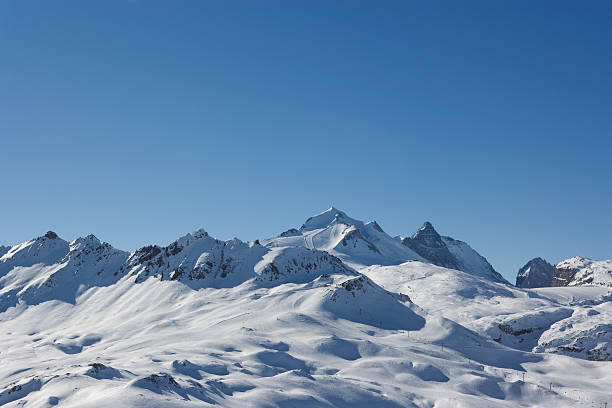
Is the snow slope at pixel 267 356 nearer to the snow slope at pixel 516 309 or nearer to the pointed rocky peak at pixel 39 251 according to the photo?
the snow slope at pixel 516 309

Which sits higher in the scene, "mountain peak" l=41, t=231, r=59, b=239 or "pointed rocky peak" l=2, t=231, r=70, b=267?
"mountain peak" l=41, t=231, r=59, b=239

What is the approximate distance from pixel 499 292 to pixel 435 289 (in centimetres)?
1682

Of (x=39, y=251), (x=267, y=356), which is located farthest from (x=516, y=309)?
(x=39, y=251)

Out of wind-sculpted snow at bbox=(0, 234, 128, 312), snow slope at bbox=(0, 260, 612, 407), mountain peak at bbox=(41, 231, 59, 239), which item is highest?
mountain peak at bbox=(41, 231, 59, 239)

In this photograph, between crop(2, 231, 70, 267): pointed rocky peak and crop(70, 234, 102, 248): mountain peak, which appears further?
crop(2, 231, 70, 267): pointed rocky peak

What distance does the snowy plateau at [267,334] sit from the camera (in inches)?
2008

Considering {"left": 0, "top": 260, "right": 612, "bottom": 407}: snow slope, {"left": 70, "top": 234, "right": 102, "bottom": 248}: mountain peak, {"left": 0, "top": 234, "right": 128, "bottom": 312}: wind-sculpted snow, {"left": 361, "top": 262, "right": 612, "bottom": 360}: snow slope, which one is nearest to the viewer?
{"left": 0, "top": 260, "right": 612, "bottom": 407}: snow slope

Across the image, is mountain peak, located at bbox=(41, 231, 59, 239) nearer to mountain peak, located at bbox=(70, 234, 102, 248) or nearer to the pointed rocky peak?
the pointed rocky peak

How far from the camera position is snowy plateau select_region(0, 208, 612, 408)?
5100cm

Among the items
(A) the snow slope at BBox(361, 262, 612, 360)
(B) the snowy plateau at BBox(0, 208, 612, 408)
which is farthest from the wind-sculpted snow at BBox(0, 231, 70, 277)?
(A) the snow slope at BBox(361, 262, 612, 360)

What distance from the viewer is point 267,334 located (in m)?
74.4

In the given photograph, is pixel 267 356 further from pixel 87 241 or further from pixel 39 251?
pixel 39 251

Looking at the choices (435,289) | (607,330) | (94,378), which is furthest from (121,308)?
(607,330)

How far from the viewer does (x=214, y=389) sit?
49.3m
